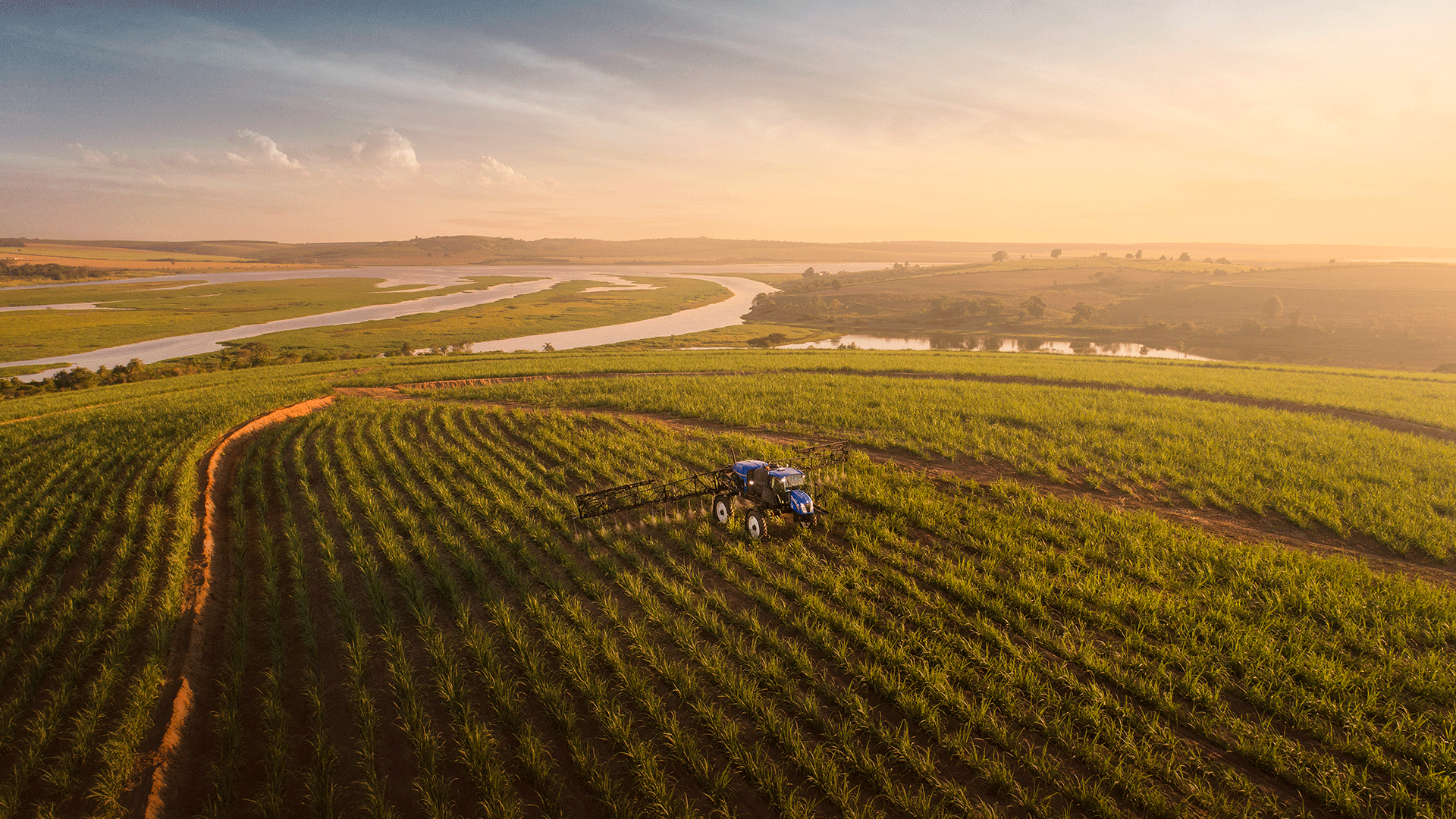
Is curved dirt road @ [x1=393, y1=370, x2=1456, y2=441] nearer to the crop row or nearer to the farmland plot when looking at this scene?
the crop row

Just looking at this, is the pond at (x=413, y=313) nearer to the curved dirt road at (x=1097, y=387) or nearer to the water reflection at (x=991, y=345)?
the water reflection at (x=991, y=345)

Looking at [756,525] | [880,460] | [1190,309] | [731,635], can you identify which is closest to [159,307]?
[880,460]

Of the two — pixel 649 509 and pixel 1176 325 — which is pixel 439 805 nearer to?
pixel 649 509

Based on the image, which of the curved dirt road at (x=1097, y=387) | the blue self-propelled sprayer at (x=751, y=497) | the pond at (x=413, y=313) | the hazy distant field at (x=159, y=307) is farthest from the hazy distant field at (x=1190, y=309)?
the hazy distant field at (x=159, y=307)

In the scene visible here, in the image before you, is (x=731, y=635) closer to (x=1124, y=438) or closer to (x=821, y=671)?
(x=821, y=671)

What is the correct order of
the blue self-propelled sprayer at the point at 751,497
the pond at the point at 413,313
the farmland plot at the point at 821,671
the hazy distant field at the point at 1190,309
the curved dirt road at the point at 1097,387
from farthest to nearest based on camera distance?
1. the hazy distant field at the point at 1190,309
2. the pond at the point at 413,313
3. the curved dirt road at the point at 1097,387
4. the blue self-propelled sprayer at the point at 751,497
5. the farmland plot at the point at 821,671

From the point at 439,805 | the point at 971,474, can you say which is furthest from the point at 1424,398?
the point at 439,805

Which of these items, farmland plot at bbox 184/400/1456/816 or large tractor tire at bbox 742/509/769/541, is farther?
large tractor tire at bbox 742/509/769/541

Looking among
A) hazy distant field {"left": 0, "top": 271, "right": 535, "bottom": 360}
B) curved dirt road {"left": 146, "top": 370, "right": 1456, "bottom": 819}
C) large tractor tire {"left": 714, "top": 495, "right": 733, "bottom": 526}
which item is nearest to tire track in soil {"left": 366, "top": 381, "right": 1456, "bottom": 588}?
curved dirt road {"left": 146, "top": 370, "right": 1456, "bottom": 819}
